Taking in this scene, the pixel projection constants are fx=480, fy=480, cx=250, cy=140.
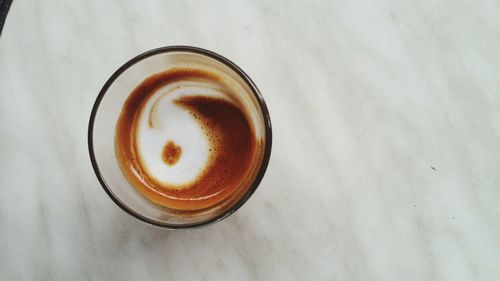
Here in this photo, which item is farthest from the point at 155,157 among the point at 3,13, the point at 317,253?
the point at 3,13

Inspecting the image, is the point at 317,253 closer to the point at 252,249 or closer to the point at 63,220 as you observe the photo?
the point at 252,249

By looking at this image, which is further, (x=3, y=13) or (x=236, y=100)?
(x=3, y=13)

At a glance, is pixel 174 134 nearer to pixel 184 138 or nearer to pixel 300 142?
pixel 184 138

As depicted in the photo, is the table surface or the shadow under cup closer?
the shadow under cup
